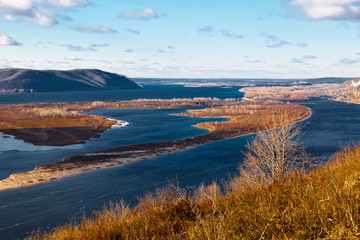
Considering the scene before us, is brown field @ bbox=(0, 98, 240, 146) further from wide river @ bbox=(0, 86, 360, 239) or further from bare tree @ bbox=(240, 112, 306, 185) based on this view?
bare tree @ bbox=(240, 112, 306, 185)

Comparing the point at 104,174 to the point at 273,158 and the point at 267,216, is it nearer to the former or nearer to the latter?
the point at 273,158

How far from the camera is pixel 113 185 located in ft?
123

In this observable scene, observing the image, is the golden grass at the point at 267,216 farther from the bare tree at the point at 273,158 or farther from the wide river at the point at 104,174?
the wide river at the point at 104,174

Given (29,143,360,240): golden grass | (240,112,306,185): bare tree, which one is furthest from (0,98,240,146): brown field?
(29,143,360,240): golden grass

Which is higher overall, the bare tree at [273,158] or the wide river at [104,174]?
the bare tree at [273,158]

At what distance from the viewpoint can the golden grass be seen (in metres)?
6.28

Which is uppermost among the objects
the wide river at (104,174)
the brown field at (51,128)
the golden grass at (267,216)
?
the golden grass at (267,216)

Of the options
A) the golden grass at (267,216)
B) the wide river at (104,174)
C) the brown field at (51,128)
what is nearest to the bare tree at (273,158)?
the golden grass at (267,216)

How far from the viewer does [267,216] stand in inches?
293

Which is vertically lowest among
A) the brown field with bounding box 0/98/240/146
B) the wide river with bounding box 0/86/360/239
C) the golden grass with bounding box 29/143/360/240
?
the wide river with bounding box 0/86/360/239

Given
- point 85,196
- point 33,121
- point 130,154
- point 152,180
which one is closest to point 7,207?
point 85,196

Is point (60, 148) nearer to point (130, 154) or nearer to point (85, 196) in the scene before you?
point (130, 154)

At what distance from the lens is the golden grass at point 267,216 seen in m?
6.28

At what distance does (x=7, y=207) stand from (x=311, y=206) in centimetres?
3231
